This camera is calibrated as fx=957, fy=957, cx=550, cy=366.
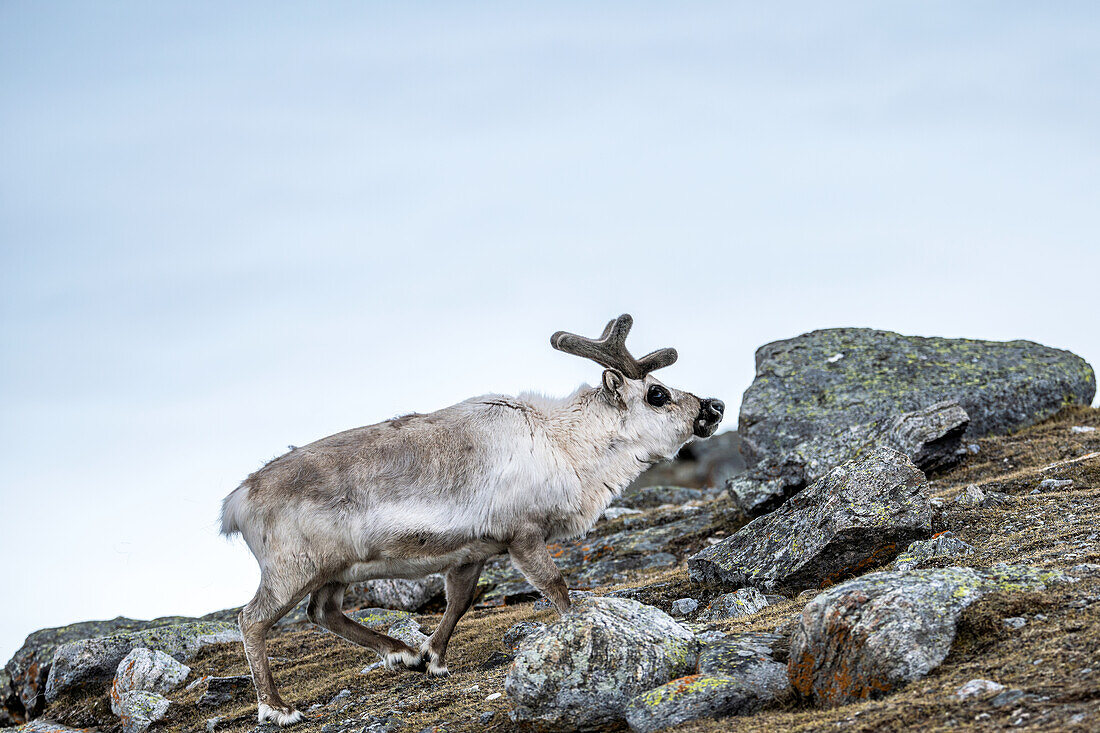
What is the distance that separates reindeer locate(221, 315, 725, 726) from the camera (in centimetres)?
921

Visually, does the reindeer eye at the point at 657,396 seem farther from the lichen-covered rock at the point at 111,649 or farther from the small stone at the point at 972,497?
the lichen-covered rock at the point at 111,649

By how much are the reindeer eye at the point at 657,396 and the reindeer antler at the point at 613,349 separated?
0.73 feet

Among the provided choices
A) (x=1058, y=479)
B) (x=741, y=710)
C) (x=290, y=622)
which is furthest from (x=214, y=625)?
(x=1058, y=479)

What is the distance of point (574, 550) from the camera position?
53.9ft

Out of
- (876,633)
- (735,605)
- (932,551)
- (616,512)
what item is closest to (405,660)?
(735,605)

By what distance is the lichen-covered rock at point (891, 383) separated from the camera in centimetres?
1622

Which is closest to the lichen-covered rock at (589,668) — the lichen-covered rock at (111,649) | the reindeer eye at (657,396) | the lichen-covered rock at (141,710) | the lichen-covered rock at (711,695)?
the lichen-covered rock at (711,695)

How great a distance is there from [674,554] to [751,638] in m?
7.57

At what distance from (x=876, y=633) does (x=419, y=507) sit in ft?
15.4

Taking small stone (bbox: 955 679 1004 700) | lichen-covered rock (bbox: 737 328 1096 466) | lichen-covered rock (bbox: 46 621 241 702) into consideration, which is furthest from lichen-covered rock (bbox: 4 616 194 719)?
small stone (bbox: 955 679 1004 700)

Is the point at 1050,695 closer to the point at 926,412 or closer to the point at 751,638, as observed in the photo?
the point at 751,638

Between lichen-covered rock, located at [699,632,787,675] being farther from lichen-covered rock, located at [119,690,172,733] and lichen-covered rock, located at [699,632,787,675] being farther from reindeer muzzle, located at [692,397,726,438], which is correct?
lichen-covered rock, located at [119,690,172,733]

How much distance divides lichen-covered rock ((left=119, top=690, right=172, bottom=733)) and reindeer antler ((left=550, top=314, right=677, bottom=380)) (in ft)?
20.7

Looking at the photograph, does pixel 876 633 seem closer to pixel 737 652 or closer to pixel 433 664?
pixel 737 652
